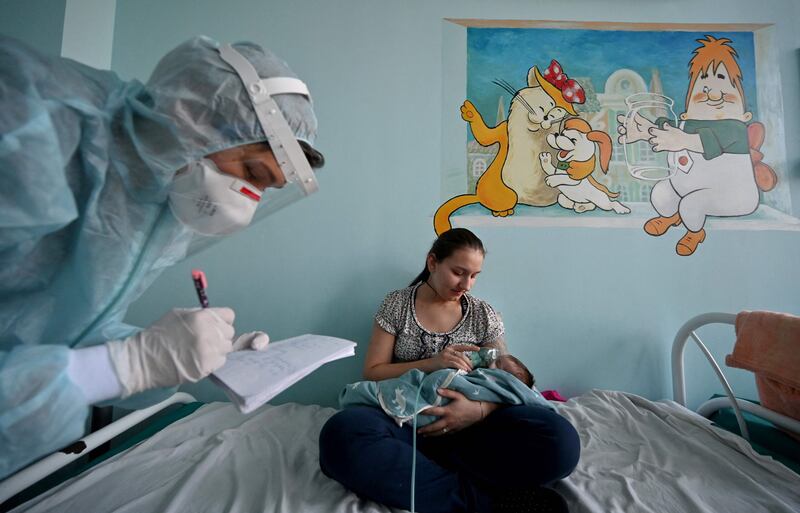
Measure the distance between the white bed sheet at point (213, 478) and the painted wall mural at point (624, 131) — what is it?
1076 millimetres

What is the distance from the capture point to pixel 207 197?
833 mm

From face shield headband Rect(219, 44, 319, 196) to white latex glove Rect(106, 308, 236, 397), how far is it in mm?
358

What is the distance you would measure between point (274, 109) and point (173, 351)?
51 cm

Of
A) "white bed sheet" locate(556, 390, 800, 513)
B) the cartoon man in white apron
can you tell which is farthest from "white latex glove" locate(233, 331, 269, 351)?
the cartoon man in white apron

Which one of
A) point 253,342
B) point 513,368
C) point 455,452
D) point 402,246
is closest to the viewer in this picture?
point 253,342

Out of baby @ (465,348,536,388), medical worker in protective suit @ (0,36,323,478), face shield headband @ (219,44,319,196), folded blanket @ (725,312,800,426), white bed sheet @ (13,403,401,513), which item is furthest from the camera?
baby @ (465,348,536,388)

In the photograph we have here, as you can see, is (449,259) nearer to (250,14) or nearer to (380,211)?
(380,211)

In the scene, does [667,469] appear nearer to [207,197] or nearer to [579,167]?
[579,167]

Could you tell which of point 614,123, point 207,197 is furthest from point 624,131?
point 207,197

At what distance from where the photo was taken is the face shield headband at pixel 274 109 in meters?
0.81

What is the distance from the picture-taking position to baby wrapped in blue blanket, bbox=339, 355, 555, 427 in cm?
119

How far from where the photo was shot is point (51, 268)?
0.79 metres

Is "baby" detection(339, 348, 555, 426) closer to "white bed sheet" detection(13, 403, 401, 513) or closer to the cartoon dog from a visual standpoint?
"white bed sheet" detection(13, 403, 401, 513)

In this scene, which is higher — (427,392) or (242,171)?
(242,171)
